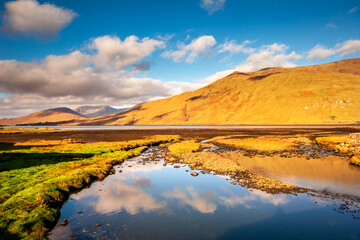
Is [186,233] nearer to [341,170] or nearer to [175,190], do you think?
[175,190]

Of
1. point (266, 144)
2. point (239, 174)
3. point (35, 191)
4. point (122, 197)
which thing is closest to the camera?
point (35, 191)

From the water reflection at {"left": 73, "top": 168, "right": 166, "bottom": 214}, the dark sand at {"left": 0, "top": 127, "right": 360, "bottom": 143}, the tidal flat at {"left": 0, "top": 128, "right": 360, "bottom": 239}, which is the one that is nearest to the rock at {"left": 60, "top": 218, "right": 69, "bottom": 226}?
the tidal flat at {"left": 0, "top": 128, "right": 360, "bottom": 239}

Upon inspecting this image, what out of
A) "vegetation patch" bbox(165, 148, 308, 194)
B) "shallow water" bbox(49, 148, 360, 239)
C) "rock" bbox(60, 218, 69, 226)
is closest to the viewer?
"shallow water" bbox(49, 148, 360, 239)

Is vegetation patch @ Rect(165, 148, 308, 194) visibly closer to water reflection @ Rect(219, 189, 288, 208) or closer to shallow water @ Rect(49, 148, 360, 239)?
water reflection @ Rect(219, 189, 288, 208)

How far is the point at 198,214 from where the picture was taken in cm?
1473

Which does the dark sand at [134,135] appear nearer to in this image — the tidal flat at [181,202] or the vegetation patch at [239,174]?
the vegetation patch at [239,174]

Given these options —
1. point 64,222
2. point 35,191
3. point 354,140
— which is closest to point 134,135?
point 35,191

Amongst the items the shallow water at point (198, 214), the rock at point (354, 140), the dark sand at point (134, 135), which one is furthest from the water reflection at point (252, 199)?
the dark sand at point (134, 135)

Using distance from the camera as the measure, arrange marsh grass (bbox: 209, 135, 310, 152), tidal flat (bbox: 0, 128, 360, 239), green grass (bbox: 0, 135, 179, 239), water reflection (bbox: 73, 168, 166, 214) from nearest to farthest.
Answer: green grass (bbox: 0, 135, 179, 239)
tidal flat (bbox: 0, 128, 360, 239)
water reflection (bbox: 73, 168, 166, 214)
marsh grass (bbox: 209, 135, 310, 152)

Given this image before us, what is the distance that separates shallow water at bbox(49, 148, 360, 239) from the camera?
12.0m

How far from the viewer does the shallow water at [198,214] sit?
12.0 m

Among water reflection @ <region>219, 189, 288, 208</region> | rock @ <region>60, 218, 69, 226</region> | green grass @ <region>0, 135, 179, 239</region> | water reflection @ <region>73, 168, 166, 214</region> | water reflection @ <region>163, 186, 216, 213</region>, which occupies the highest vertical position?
green grass @ <region>0, 135, 179, 239</region>

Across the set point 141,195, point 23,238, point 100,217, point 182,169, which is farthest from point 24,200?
point 182,169

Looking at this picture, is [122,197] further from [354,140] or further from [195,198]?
[354,140]
